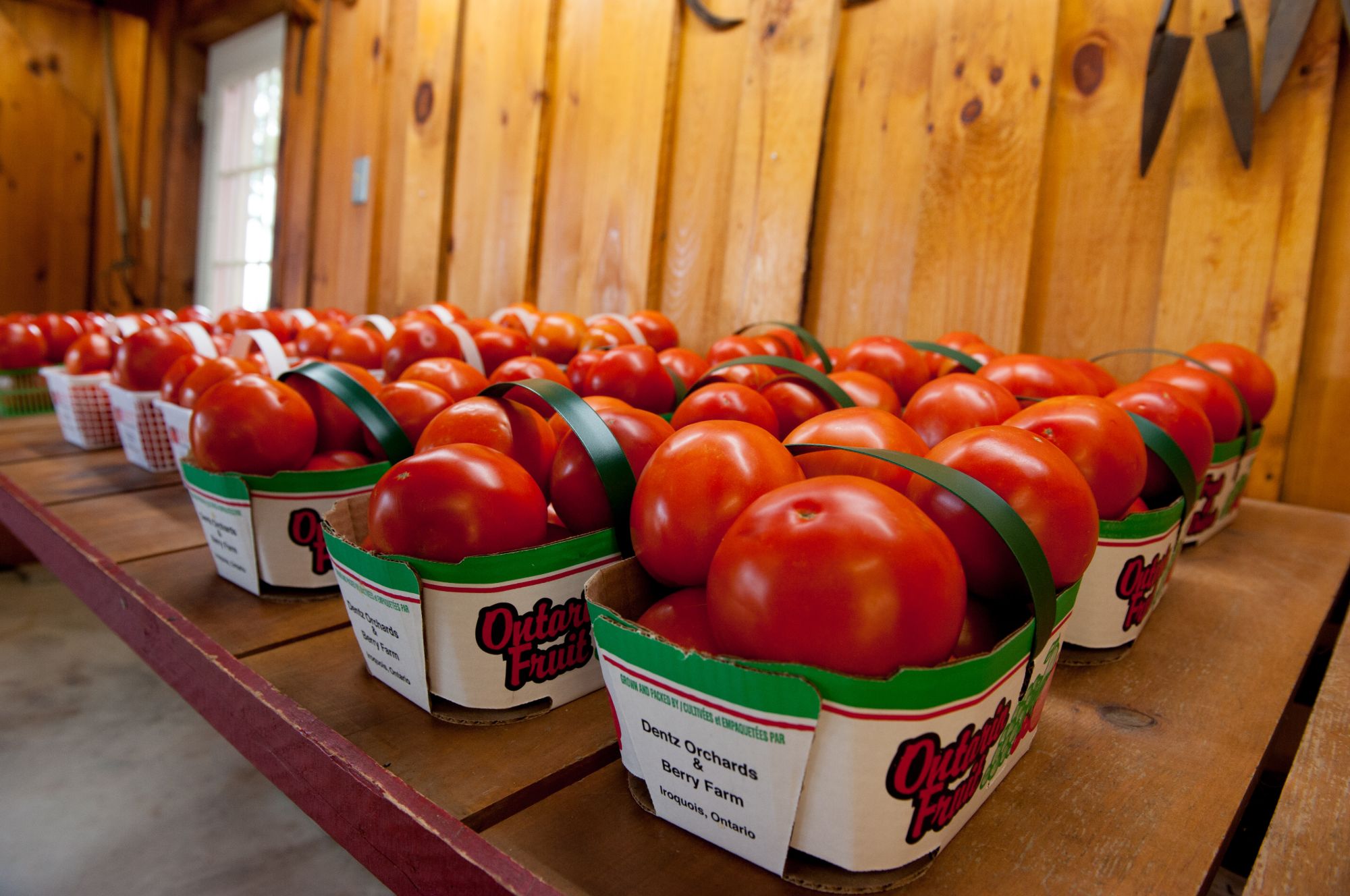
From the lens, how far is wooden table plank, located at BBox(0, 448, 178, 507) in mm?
1435

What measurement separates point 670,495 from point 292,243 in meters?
4.31

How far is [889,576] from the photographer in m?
0.47

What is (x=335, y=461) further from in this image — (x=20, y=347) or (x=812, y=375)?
(x=20, y=347)

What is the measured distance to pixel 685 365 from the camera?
1.55 metres

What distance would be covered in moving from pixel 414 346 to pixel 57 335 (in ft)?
4.74

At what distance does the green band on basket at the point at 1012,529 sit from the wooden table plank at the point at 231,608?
0.67 m

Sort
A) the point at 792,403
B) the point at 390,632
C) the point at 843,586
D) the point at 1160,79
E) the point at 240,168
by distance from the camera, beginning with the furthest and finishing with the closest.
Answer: the point at 240,168, the point at 1160,79, the point at 792,403, the point at 390,632, the point at 843,586

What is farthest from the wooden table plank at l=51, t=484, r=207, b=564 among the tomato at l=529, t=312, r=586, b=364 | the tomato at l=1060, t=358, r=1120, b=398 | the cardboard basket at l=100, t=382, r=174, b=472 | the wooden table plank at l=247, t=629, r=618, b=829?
the tomato at l=1060, t=358, r=1120, b=398

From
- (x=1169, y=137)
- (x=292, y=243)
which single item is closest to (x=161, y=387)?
(x=1169, y=137)

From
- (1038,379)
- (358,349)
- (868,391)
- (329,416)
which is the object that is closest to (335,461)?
(329,416)

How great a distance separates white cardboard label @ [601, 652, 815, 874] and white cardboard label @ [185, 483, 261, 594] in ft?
1.89

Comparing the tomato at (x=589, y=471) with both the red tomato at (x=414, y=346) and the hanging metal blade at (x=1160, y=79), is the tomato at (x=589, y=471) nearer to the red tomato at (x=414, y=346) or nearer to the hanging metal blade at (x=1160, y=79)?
the red tomato at (x=414, y=346)

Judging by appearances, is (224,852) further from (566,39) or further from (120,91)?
(120,91)

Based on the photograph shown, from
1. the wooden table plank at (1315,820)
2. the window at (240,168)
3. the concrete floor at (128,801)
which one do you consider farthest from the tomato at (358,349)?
the window at (240,168)
